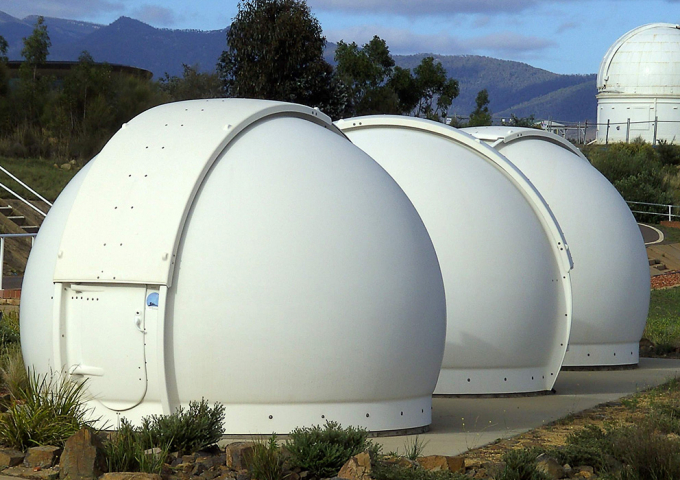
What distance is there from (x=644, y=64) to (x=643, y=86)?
1251 mm

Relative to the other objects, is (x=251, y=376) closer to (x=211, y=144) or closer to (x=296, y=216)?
(x=296, y=216)

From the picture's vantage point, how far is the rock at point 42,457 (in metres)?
6.20

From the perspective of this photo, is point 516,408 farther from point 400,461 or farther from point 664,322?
point 664,322

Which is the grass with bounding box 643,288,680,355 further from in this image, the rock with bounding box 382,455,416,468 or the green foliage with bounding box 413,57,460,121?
the green foliage with bounding box 413,57,460,121

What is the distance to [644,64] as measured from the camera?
5697 cm

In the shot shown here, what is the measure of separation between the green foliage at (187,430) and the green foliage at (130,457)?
0.57 ft

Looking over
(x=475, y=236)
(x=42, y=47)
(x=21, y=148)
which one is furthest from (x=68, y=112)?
(x=475, y=236)

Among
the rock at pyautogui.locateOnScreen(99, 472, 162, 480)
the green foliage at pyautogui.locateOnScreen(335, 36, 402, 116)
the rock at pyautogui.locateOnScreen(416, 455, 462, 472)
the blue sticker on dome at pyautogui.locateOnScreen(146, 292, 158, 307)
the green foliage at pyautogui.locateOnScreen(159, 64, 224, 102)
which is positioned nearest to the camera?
the rock at pyautogui.locateOnScreen(99, 472, 162, 480)

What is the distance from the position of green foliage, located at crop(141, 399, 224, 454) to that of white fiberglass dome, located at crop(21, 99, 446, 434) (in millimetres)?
288

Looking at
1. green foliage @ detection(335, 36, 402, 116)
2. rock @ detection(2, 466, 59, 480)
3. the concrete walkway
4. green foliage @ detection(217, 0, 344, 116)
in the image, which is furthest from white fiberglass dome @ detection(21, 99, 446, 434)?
green foliage @ detection(335, 36, 402, 116)

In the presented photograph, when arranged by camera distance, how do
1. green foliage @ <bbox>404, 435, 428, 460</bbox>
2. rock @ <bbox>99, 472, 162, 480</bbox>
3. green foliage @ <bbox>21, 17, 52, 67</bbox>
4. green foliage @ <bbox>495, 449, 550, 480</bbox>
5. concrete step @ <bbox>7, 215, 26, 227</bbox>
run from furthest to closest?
green foliage @ <bbox>21, 17, 52, 67</bbox>, concrete step @ <bbox>7, 215, 26, 227</bbox>, green foliage @ <bbox>404, 435, 428, 460</bbox>, green foliage @ <bbox>495, 449, 550, 480</bbox>, rock @ <bbox>99, 472, 162, 480</bbox>

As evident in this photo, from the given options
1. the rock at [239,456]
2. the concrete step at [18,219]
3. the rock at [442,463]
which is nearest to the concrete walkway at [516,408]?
the rock at [442,463]

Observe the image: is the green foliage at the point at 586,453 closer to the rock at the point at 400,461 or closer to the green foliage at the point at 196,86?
the rock at the point at 400,461

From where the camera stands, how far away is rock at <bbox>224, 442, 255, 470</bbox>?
6082mm
